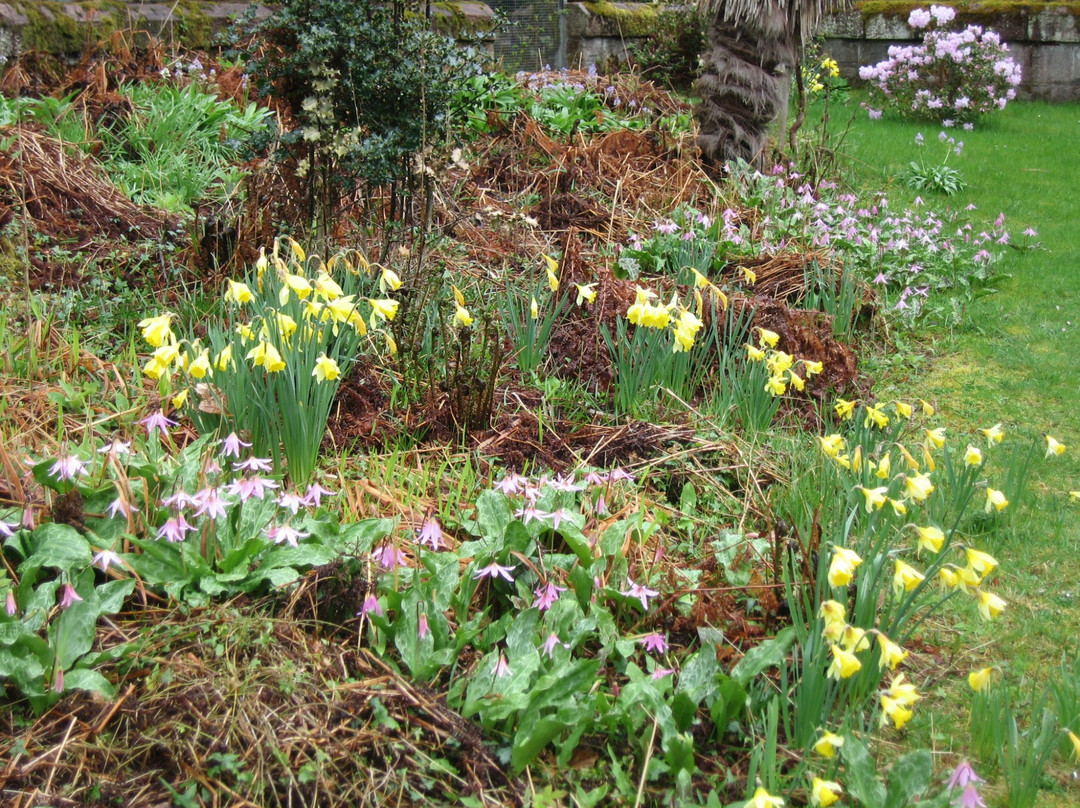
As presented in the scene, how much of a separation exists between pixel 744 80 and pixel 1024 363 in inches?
117

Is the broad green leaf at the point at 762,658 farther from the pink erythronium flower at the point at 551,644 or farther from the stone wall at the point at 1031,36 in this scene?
the stone wall at the point at 1031,36

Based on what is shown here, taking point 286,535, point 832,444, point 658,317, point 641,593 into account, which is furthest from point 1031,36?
point 286,535

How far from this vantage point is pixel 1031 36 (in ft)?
40.1

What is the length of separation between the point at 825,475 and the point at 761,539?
0.97 ft

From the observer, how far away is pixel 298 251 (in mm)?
3469

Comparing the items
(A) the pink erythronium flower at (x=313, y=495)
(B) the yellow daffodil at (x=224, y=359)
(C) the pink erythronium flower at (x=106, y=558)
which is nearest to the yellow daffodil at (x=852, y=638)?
(A) the pink erythronium flower at (x=313, y=495)

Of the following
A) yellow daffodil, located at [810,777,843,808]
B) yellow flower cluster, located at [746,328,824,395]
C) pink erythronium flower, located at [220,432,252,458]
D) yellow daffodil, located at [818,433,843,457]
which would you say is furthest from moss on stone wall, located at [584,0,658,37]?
yellow daffodil, located at [810,777,843,808]

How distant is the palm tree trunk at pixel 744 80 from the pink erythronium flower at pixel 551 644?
201 inches

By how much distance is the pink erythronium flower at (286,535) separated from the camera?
2.37 m

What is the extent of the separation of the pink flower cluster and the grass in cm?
37

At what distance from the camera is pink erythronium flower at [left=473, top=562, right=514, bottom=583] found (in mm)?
2453

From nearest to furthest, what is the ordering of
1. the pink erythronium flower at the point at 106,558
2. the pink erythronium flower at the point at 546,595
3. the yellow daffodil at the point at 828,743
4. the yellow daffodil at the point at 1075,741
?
the yellow daffodil at the point at 828,743
the yellow daffodil at the point at 1075,741
the pink erythronium flower at the point at 106,558
the pink erythronium flower at the point at 546,595

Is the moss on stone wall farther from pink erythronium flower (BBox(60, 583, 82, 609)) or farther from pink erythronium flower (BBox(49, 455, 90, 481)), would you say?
pink erythronium flower (BBox(60, 583, 82, 609))

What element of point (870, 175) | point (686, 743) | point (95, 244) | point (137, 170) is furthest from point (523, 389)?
point (870, 175)
